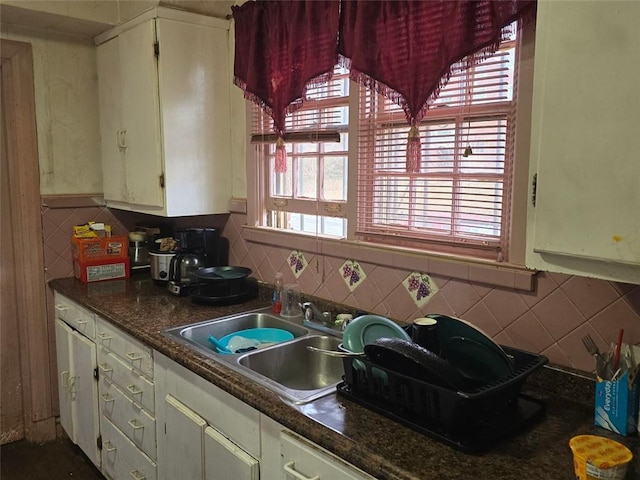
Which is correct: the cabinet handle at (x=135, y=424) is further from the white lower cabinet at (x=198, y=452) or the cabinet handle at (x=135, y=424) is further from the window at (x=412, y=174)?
the window at (x=412, y=174)

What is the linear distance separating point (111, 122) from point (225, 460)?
1.96 metres

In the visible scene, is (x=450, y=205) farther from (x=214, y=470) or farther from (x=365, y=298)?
(x=214, y=470)

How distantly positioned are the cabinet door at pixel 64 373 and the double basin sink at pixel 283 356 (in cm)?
98

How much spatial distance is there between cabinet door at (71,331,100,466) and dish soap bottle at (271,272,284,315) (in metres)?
0.86

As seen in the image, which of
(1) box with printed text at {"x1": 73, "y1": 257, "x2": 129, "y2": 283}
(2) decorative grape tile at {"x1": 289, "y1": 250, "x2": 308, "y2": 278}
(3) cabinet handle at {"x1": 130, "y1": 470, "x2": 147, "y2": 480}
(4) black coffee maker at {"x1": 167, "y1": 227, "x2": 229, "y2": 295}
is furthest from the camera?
(1) box with printed text at {"x1": 73, "y1": 257, "x2": 129, "y2": 283}

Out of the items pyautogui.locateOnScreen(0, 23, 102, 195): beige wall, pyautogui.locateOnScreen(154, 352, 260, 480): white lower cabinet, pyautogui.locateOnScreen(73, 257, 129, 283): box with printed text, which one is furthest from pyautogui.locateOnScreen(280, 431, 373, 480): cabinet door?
pyautogui.locateOnScreen(0, 23, 102, 195): beige wall

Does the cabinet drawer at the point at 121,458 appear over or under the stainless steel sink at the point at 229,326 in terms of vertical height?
under

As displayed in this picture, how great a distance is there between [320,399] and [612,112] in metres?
0.94

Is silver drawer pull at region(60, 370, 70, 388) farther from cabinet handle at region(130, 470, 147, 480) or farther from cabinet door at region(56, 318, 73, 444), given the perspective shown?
cabinet handle at region(130, 470, 147, 480)

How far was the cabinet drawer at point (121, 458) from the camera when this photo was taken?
2117 millimetres

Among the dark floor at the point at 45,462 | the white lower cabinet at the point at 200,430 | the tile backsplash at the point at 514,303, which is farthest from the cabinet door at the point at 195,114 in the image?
the dark floor at the point at 45,462

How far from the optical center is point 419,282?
6.15 ft

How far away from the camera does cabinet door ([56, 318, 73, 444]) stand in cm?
272

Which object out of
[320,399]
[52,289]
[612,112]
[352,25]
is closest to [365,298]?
[320,399]
